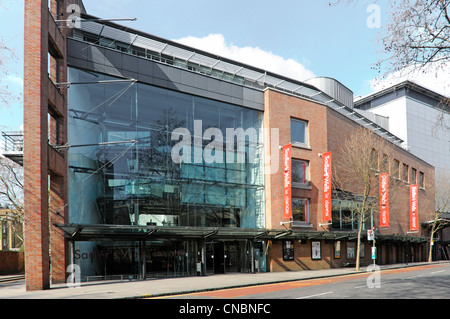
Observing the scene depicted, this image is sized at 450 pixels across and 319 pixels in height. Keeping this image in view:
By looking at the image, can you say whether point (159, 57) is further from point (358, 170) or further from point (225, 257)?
point (358, 170)

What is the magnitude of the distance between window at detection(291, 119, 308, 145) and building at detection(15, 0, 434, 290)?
0.44 ft

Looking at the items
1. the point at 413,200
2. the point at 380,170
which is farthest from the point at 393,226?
the point at 380,170

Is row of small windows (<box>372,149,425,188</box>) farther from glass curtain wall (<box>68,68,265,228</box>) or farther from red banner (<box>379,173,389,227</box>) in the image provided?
glass curtain wall (<box>68,68,265,228</box>)

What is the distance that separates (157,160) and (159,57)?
7.97 meters

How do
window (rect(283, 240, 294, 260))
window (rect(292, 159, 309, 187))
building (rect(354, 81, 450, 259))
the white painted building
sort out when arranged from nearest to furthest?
window (rect(283, 240, 294, 260)) → window (rect(292, 159, 309, 187)) → building (rect(354, 81, 450, 259)) → the white painted building

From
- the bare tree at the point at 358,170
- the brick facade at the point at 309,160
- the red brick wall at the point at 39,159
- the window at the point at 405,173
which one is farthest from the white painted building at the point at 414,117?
the red brick wall at the point at 39,159

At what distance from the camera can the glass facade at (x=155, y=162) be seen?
23.3 meters

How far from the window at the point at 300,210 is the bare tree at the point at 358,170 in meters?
3.99

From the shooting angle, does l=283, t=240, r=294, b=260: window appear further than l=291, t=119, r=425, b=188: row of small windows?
No

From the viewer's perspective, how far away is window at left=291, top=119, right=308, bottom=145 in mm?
33188

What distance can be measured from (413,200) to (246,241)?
3016 cm

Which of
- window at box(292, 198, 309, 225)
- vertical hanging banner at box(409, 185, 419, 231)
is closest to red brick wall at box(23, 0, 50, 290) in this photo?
window at box(292, 198, 309, 225)

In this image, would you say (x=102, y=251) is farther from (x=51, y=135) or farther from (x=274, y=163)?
(x=274, y=163)

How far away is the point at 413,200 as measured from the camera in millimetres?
50594
